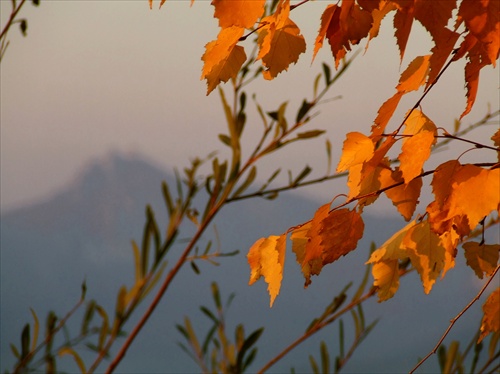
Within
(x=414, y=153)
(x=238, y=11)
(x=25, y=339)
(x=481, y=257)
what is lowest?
(x=25, y=339)

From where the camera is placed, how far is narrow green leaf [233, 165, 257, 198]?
0.98m

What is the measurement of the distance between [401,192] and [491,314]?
4.3 inches

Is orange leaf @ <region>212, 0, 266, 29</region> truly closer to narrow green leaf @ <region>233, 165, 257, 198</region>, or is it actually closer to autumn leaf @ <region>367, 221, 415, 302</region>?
autumn leaf @ <region>367, 221, 415, 302</region>

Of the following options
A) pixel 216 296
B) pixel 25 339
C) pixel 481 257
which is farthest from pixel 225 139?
pixel 481 257

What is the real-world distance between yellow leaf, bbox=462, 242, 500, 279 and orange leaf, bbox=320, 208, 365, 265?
130 millimetres

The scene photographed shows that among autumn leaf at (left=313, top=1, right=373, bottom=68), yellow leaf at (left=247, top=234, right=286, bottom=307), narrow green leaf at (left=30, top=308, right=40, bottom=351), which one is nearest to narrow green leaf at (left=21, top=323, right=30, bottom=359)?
narrow green leaf at (left=30, top=308, right=40, bottom=351)

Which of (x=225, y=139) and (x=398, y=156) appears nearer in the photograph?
(x=398, y=156)

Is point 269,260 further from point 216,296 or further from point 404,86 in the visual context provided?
point 216,296

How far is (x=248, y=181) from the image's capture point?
40.2 inches

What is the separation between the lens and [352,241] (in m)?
0.49

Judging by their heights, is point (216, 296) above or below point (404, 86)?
below

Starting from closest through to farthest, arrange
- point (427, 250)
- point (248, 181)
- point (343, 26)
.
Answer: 1. point (343, 26)
2. point (427, 250)
3. point (248, 181)

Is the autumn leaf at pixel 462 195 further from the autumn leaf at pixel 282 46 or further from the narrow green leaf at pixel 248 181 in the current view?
the narrow green leaf at pixel 248 181

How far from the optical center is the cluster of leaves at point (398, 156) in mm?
406
